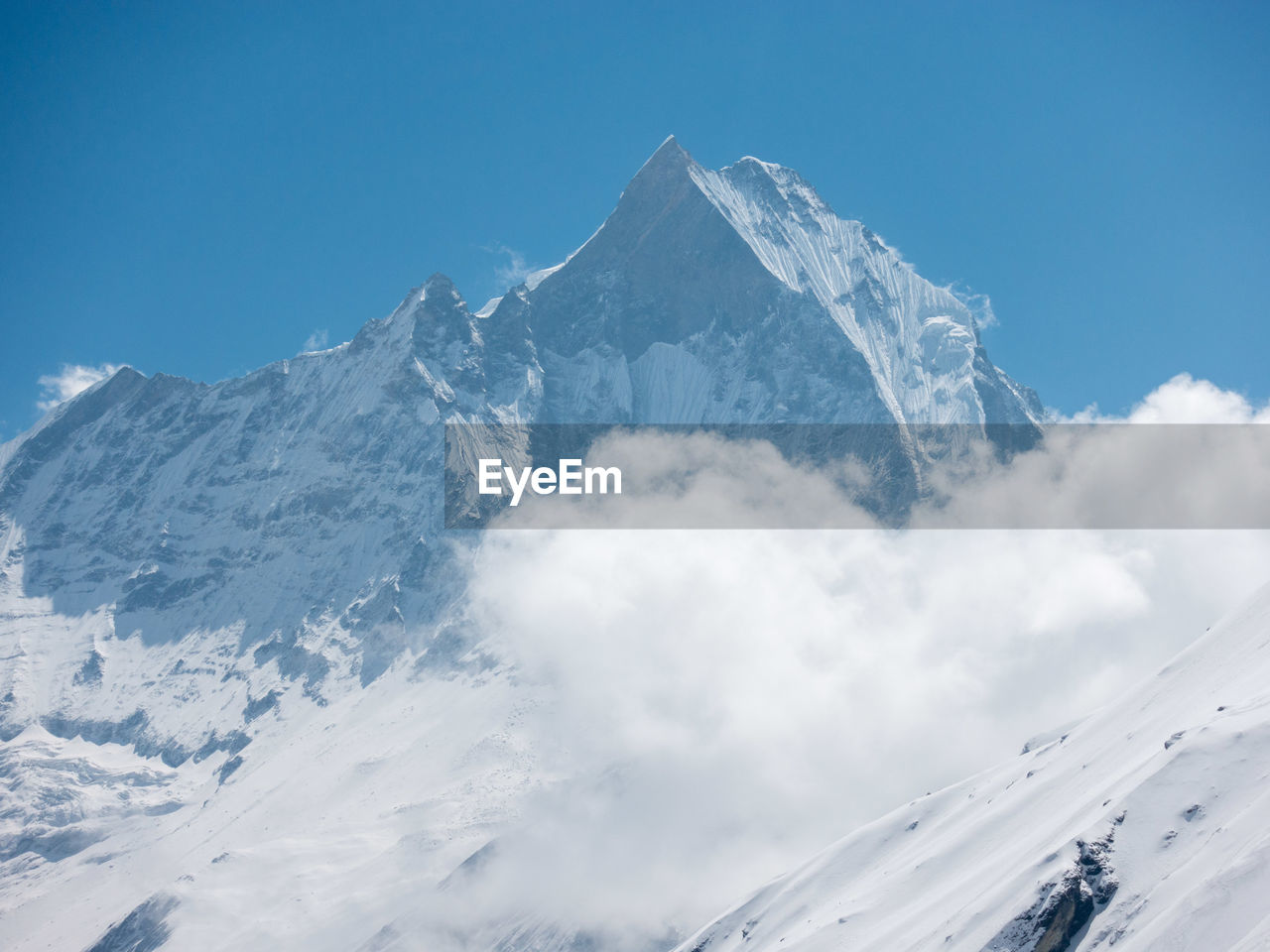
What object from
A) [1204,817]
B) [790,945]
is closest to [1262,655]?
[1204,817]

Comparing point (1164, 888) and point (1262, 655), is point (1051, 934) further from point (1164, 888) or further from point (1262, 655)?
point (1262, 655)

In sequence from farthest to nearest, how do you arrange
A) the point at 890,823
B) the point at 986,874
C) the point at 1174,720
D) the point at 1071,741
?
the point at 890,823
the point at 1071,741
the point at 1174,720
the point at 986,874

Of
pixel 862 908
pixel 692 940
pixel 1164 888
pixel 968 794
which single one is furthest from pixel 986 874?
pixel 692 940

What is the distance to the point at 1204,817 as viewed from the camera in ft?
383

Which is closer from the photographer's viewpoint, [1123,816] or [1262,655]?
[1123,816]

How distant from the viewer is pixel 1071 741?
166m

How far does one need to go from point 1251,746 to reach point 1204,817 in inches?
345

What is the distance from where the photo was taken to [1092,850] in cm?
11900

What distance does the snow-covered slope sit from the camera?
10938cm

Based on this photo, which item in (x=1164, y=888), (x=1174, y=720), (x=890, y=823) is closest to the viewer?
(x=1164, y=888)

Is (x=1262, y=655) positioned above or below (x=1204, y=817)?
above

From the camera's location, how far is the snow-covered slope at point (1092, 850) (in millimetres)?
109375

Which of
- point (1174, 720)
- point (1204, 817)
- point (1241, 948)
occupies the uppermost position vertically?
point (1174, 720)

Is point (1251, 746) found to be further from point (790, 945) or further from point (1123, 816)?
point (790, 945)
